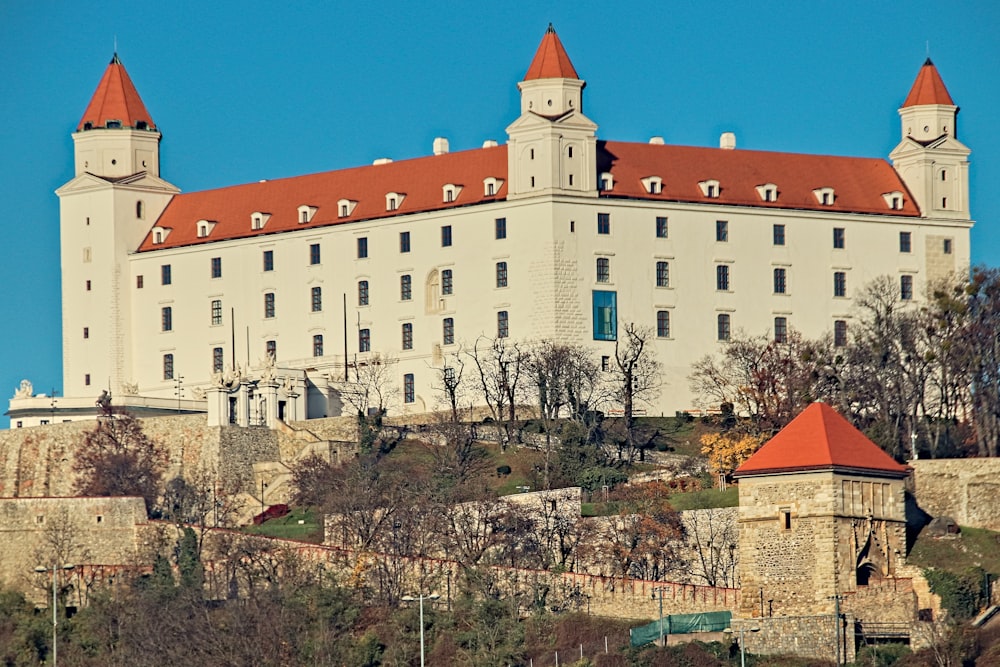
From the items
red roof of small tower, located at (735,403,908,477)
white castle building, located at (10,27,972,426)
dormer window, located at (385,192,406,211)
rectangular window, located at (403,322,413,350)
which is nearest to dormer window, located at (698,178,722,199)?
white castle building, located at (10,27,972,426)

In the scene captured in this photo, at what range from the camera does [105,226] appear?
117 metres

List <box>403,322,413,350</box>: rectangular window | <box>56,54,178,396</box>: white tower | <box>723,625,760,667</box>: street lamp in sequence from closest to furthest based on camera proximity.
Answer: <box>723,625,760,667</box>: street lamp < <box>403,322,413,350</box>: rectangular window < <box>56,54,178,396</box>: white tower

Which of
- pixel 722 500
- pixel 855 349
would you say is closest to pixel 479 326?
pixel 855 349

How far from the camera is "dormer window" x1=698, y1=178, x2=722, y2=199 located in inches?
4368

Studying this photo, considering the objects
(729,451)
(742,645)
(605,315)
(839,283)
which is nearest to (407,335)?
(605,315)

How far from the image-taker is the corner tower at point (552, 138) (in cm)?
10750

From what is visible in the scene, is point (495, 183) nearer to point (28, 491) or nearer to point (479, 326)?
point (479, 326)

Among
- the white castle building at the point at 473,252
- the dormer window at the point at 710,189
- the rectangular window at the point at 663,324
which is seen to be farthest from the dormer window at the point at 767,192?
the rectangular window at the point at 663,324

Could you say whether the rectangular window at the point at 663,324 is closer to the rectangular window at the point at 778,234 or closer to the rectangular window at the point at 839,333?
the rectangular window at the point at 778,234

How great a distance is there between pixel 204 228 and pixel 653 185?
1833 cm

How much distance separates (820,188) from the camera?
113m

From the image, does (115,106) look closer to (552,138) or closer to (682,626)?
(552,138)

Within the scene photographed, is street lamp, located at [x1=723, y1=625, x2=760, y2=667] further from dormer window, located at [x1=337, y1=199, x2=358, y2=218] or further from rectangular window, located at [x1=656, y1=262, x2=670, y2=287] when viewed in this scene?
dormer window, located at [x1=337, y1=199, x2=358, y2=218]

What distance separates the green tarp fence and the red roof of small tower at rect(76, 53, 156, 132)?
45.5m
